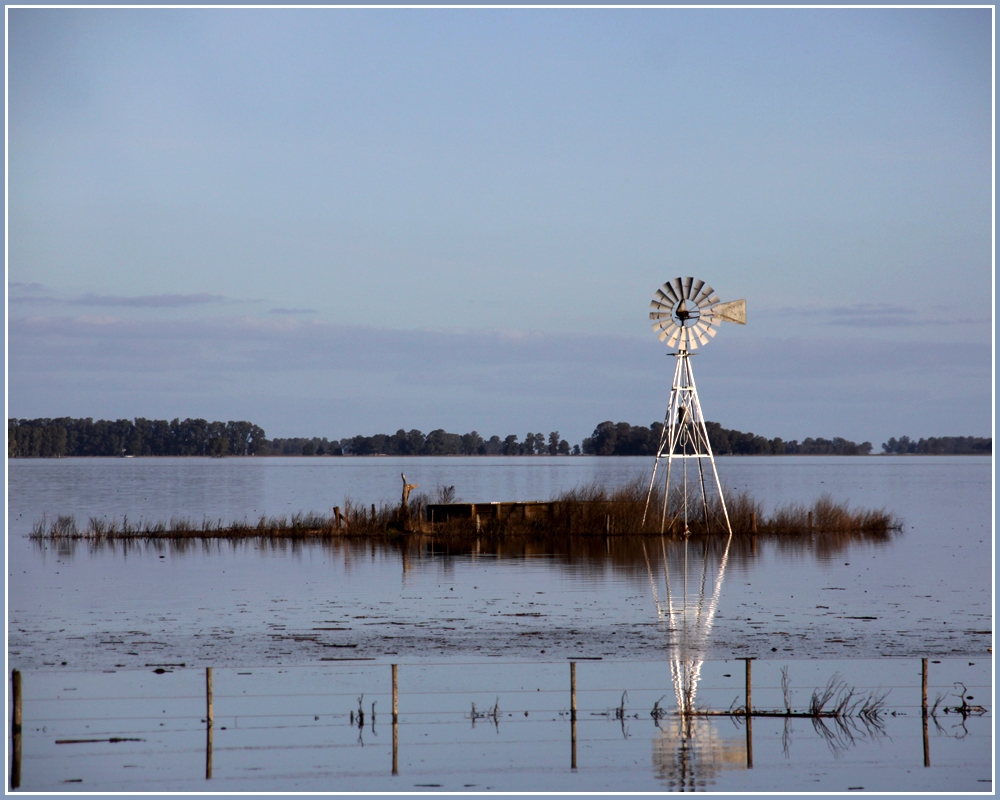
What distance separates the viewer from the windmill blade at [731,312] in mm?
52594

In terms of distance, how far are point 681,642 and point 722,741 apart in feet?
32.9

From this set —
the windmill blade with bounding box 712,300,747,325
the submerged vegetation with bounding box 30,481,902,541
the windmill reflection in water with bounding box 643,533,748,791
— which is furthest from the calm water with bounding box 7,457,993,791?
the windmill blade with bounding box 712,300,747,325

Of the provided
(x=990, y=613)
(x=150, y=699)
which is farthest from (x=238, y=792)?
(x=990, y=613)

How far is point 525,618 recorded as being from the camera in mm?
36531

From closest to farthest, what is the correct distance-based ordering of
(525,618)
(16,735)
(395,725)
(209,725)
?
(16,735) → (209,725) → (395,725) → (525,618)

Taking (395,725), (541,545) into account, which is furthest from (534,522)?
(395,725)

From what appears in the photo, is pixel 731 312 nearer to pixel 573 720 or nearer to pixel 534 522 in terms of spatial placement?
pixel 534 522

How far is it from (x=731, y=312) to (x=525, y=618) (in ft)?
72.1

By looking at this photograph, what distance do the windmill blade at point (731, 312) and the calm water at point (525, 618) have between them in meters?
11.1

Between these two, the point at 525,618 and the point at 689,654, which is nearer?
the point at 689,654

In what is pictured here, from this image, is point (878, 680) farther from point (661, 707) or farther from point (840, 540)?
point (840, 540)

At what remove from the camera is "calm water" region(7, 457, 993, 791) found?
2193cm

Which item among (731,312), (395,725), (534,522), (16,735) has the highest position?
(731,312)

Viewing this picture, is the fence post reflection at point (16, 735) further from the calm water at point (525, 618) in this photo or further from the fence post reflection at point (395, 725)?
the fence post reflection at point (395, 725)
